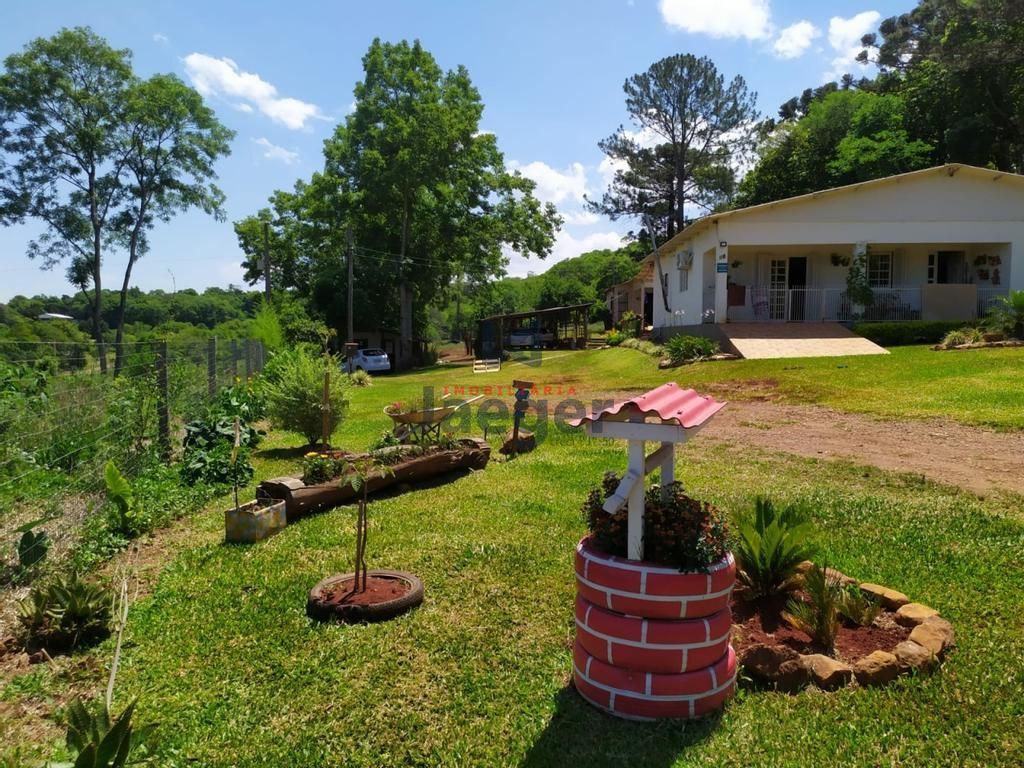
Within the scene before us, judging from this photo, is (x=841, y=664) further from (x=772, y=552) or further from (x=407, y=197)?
(x=407, y=197)

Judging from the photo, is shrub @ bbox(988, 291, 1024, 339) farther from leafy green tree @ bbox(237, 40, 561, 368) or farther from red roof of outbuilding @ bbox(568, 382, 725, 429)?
leafy green tree @ bbox(237, 40, 561, 368)

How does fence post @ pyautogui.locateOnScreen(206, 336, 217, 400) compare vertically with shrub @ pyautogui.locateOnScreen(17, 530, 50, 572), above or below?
above

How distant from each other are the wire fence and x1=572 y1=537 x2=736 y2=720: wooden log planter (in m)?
3.26

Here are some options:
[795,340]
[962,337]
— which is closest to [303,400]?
[795,340]

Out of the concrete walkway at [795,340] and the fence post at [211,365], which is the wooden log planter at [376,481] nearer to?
the fence post at [211,365]

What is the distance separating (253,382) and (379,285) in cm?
2388

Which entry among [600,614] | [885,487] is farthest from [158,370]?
[885,487]

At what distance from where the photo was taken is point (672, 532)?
275 centimetres

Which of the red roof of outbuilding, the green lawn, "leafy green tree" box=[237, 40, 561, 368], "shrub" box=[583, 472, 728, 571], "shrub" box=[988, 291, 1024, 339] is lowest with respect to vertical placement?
the green lawn

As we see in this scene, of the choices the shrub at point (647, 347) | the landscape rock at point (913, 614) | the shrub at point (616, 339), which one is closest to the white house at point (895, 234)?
the shrub at point (647, 347)

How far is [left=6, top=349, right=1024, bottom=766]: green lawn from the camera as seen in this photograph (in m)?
2.60

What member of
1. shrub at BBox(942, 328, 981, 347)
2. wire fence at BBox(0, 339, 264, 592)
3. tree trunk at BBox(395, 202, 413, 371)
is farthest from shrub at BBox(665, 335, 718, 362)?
tree trunk at BBox(395, 202, 413, 371)

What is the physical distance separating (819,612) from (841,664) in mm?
301

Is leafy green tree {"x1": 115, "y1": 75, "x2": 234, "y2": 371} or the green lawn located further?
leafy green tree {"x1": 115, "y1": 75, "x2": 234, "y2": 371}
